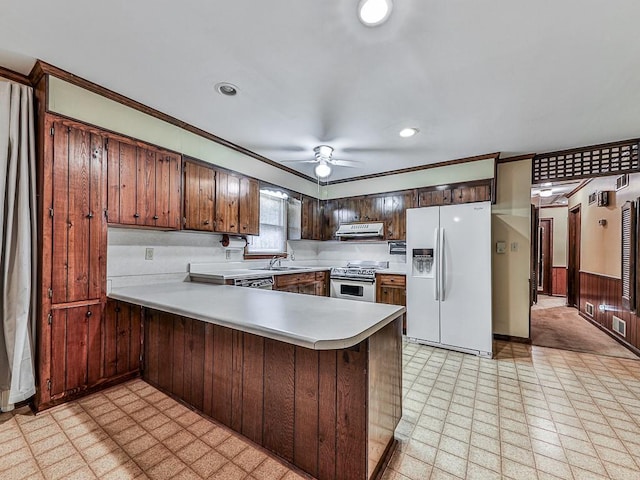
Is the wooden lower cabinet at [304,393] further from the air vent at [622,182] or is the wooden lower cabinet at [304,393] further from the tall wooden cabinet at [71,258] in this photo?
the air vent at [622,182]

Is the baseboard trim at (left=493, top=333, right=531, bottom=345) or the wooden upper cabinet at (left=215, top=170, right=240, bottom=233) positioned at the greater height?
the wooden upper cabinet at (left=215, top=170, right=240, bottom=233)

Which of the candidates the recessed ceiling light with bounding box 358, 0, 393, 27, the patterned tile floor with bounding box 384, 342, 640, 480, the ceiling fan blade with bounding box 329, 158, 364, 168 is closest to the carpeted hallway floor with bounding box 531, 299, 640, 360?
Answer: the patterned tile floor with bounding box 384, 342, 640, 480

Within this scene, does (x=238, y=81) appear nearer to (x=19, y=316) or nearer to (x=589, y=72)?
(x=19, y=316)

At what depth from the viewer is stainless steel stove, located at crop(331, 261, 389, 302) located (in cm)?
424

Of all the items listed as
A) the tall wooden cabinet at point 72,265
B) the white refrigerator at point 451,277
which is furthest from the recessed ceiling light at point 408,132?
the tall wooden cabinet at point 72,265

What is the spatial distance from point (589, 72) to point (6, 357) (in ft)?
14.9

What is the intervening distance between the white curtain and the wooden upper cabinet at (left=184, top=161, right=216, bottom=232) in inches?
44.3

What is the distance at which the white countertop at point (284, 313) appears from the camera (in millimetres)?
1188

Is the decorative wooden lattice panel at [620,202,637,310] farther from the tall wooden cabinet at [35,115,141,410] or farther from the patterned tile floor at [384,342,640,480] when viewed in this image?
the tall wooden cabinet at [35,115,141,410]

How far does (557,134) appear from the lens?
3029 millimetres

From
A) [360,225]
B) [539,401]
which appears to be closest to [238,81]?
[360,225]

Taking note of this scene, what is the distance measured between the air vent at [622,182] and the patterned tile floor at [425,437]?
2.65 m

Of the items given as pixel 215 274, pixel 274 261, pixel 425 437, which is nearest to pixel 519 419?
pixel 425 437

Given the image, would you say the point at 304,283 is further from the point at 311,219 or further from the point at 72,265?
the point at 72,265
